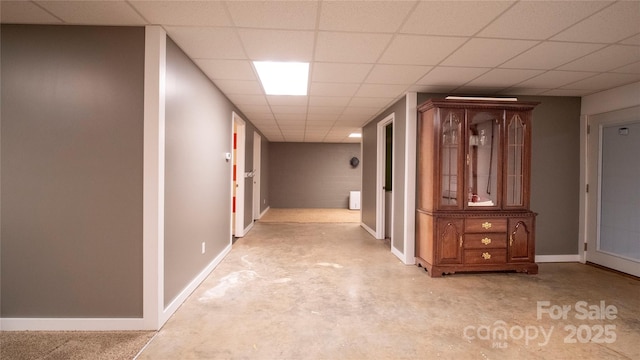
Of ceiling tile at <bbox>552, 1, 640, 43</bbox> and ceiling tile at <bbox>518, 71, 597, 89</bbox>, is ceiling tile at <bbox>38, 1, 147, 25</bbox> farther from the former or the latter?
ceiling tile at <bbox>518, 71, 597, 89</bbox>

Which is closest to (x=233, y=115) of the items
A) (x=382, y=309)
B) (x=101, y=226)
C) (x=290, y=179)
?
(x=101, y=226)

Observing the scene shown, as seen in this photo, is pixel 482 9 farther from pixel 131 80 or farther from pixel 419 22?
pixel 131 80

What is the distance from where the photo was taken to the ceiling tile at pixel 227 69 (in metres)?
3.02

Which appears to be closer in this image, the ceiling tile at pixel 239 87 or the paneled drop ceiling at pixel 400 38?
the paneled drop ceiling at pixel 400 38

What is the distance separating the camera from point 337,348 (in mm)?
2105

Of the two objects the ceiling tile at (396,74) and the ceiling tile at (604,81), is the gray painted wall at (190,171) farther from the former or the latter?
the ceiling tile at (604,81)

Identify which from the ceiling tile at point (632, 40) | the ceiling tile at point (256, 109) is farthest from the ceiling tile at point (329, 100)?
the ceiling tile at point (632, 40)

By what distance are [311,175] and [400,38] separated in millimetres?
8190

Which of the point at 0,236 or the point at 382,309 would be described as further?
the point at 382,309

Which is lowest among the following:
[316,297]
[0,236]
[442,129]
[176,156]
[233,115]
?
[316,297]

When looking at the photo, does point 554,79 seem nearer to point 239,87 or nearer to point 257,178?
point 239,87

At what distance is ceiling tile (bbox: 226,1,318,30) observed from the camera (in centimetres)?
199

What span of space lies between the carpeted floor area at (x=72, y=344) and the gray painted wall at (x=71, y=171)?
0.48ft

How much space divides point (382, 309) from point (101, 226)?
244 cm
